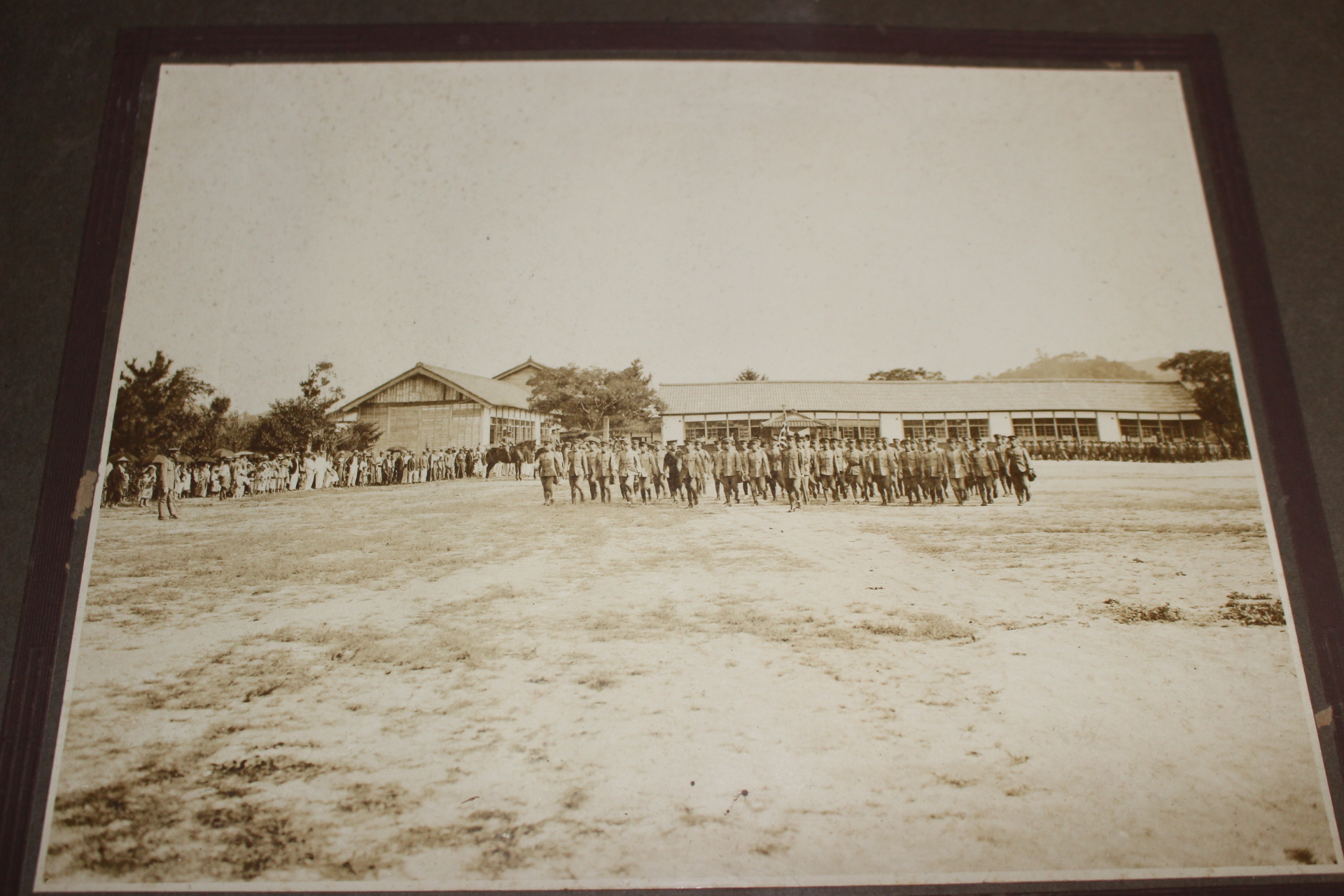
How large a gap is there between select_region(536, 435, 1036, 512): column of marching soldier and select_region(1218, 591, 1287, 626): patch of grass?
0.63 m

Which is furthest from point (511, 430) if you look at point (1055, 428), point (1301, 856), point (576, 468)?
point (1301, 856)

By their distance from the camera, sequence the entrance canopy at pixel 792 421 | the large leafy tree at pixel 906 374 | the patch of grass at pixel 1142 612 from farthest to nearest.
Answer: the entrance canopy at pixel 792 421
the large leafy tree at pixel 906 374
the patch of grass at pixel 1142 612

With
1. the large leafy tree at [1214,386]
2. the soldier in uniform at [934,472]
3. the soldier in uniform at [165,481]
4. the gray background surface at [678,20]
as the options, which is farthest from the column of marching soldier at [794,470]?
the soldier in uniform at [165,481]

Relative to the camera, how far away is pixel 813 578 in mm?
1780

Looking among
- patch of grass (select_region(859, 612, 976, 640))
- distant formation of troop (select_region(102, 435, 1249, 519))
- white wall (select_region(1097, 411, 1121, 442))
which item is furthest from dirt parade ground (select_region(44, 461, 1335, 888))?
white wall (select_region(1097, 411, 1121, 442))

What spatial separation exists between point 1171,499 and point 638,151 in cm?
227

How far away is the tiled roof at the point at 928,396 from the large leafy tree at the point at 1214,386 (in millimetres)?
50

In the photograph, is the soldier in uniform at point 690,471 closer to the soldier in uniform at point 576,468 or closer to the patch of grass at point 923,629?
the soldier in uniform at point 576,468

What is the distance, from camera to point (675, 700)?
1565 millimetres

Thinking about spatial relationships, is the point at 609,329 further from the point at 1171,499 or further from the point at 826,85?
the point at 1171,499

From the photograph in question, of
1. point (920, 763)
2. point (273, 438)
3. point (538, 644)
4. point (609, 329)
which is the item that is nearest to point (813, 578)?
point (920, 763)

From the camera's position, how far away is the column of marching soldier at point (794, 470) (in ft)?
6.76

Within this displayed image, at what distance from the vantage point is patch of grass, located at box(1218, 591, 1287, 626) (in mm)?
1751

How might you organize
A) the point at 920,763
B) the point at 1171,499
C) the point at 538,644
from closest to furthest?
the point at 920,763 → the point at 538,644 → the point at 1171,499
